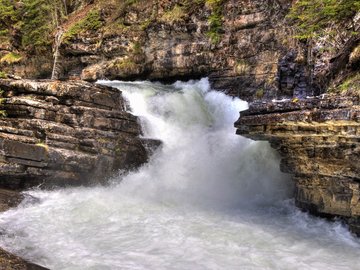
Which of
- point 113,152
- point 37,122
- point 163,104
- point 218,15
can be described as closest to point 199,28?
point 218,15

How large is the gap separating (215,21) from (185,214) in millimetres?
10895

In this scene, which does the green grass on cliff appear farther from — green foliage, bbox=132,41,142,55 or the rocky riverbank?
the rocky riverbank

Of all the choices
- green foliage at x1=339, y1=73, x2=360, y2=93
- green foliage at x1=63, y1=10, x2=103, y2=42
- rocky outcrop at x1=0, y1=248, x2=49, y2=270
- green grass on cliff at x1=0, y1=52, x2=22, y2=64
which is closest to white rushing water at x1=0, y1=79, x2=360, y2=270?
rocky outcrop at x1=0, y1=248, x2=49, y2=270

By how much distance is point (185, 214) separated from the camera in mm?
10000

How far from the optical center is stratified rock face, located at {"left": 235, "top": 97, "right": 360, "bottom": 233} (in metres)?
7.64

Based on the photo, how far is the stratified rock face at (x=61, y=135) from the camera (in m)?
10.9

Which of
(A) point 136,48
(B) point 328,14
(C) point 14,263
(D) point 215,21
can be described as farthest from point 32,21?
(C) point 14,263

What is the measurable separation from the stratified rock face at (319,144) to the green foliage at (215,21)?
8508 millimetres

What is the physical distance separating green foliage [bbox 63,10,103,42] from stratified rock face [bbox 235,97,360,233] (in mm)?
14191

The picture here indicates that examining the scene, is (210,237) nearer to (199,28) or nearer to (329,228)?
(329,228)

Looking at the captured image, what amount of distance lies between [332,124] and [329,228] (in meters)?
2.98

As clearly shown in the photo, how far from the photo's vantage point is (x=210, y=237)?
8281mm

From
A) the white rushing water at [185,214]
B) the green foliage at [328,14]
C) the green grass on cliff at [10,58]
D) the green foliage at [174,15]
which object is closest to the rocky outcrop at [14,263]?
the white rushing water at [185,214]

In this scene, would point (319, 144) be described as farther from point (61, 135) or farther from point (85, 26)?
point (85, 26)
